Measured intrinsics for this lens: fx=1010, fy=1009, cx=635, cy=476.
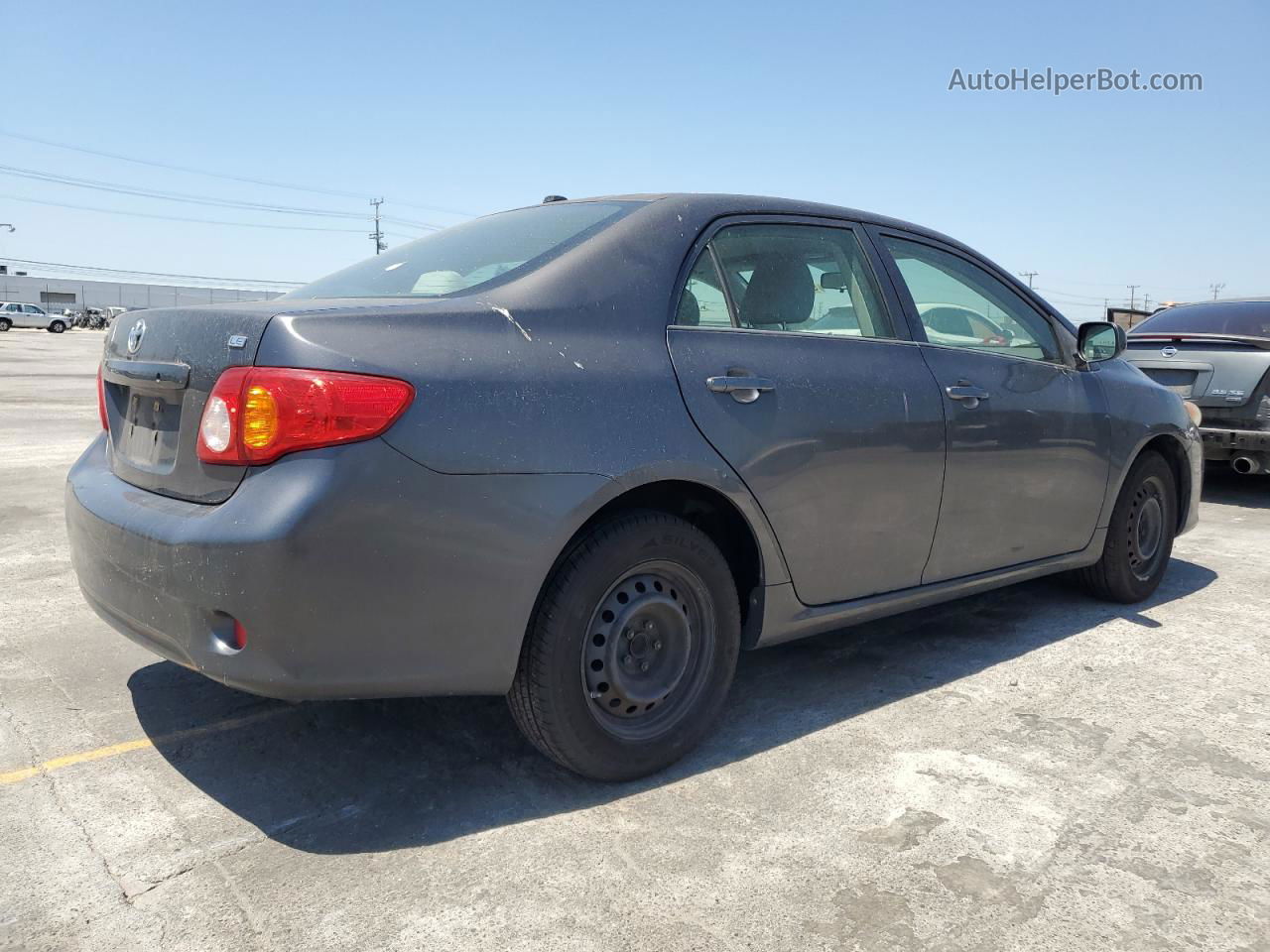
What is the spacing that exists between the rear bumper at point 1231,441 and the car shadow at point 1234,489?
419 millimetres

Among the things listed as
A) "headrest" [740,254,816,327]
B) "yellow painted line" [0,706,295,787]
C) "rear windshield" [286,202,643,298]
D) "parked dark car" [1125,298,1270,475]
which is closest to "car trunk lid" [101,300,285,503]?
"rear windshield" [286,202,643,298]

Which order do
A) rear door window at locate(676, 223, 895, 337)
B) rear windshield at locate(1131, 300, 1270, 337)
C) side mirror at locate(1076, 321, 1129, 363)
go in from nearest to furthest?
rear door window at locate(676, 223, 895, 337)
side mirror at locate(1076, 321, 1129, 363)
rear windshield at locate(1131, 300, 1270, 337)

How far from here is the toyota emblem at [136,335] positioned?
107 inches

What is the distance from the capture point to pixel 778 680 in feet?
11.8

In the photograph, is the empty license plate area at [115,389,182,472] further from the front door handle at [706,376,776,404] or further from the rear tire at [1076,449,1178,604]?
the rear tire at [1076,449,1178,604]

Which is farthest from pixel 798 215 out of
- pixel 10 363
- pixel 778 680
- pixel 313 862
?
pixel 10 363

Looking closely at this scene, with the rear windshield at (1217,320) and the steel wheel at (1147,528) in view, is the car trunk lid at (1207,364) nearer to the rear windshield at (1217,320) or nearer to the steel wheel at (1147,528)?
the rear windshield at (1217,320)

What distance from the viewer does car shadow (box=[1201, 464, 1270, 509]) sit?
7.75 metres

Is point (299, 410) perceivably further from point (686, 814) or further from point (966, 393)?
point (966, 393)

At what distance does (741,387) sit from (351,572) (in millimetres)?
1222

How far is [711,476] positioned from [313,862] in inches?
53.7

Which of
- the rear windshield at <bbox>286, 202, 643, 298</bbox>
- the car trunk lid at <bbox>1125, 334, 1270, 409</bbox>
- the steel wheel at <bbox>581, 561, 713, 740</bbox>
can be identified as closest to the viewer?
the steel wheel at <bbox>581, 561, 713, 740</bbox>

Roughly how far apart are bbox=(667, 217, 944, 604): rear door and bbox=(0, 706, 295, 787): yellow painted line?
1660 mm

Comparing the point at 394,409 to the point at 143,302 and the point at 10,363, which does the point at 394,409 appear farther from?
the point at 143,302
